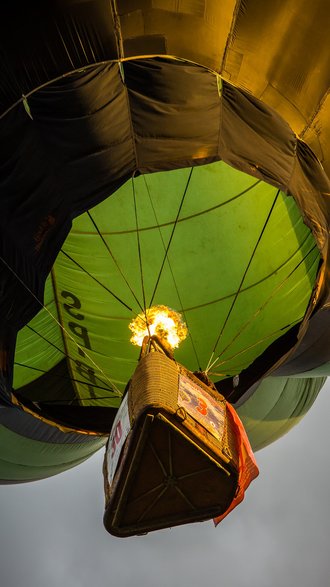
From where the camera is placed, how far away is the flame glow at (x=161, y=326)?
498cm

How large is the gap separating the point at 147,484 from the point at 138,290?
96.0 inches

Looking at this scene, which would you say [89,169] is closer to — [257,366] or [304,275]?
[257,366]

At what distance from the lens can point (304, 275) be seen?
Answer: 224 inches

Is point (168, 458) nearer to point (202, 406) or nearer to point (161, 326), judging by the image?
point (202, 406)

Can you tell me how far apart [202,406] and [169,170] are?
61.4 inches

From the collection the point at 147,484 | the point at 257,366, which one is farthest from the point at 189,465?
the point at 257,366

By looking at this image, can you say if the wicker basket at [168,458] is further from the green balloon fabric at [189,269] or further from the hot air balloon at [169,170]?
the green balloon fabric at [189,269]

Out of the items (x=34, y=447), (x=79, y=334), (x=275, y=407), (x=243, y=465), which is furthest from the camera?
(x=275, y=407)

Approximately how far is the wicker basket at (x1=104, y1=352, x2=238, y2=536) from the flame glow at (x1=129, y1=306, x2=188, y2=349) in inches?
39.0

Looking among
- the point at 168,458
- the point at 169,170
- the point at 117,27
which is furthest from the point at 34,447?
the point at 117,27

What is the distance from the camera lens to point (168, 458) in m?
3.63

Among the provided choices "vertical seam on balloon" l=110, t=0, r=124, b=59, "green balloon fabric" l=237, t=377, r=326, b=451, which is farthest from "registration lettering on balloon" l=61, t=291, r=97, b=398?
"vertical seam on balloon" l=110, t=0, r=124, b=59

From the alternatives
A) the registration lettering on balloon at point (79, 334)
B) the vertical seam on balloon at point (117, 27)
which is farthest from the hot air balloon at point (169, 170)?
the registration lettering on balloon at point (79, 334)

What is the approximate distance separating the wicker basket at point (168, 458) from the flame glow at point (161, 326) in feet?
3.25
